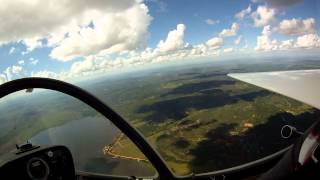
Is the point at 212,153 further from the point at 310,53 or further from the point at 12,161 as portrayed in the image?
the point at 310,53

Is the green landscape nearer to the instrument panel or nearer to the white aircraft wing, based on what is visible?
the white aircraft wing

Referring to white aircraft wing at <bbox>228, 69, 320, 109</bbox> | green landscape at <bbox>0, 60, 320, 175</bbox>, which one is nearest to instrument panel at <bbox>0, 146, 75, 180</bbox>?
white aircraft wing at <bbox>228, 69, 320, 109</bbox>

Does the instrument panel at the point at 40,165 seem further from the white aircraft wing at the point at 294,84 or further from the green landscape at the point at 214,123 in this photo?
the green landscape at the point at 214,123

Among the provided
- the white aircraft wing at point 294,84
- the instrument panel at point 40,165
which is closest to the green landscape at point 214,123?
the white aircraft wing at point 294,84

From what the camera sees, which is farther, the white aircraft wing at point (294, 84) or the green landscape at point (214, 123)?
the green landscape at point (214, 123)

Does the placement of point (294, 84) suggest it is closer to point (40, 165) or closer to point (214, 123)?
point (40, 165)

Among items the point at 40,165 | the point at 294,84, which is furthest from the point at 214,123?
the point at 40,165

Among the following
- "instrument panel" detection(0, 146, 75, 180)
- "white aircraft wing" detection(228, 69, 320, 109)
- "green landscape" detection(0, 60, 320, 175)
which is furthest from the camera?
"green landscape" detection(0, 60, 320, 175)

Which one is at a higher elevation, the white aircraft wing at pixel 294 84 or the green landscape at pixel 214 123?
the white aircraft wing at pixel 294 84
